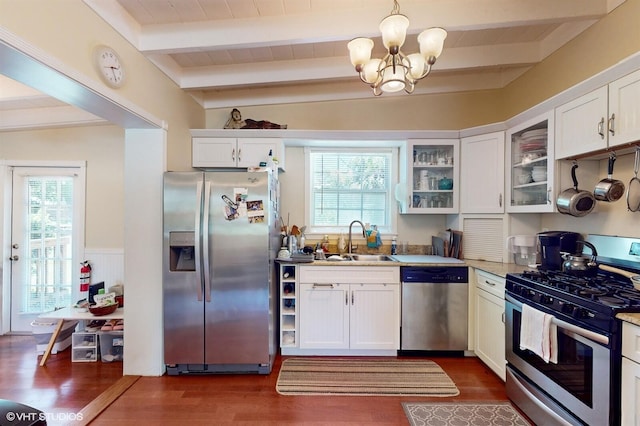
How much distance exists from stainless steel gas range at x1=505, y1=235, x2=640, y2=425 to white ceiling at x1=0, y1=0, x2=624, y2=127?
1736 mm

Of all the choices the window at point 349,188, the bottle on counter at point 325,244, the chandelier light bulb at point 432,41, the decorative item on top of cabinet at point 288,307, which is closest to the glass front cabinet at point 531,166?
the window at point 349,188

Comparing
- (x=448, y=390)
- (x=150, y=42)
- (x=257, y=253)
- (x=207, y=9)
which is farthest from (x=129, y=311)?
(x=448, y=390)

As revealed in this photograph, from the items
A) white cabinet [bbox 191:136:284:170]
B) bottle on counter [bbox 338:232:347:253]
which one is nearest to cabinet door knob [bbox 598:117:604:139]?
bottle on counter [bbox 338:232:347:253]

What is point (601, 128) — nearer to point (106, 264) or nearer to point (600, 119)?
point (600, 119)

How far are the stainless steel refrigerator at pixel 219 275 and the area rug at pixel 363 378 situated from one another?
296mm

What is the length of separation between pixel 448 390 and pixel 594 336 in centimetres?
116

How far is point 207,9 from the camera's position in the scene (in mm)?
2059

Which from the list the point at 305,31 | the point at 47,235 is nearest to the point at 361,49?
the point at 305,31

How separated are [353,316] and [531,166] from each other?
83.2 inches

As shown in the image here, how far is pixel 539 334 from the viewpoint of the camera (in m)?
1.76

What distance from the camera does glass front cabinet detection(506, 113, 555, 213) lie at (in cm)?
229

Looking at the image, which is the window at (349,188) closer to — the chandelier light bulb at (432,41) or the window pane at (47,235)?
the chandelier light bulb at (432,41)

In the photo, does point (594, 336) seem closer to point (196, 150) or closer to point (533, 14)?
point (533, 14)

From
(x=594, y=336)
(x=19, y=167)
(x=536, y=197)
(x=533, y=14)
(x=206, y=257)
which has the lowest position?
(x=594, y=336)
